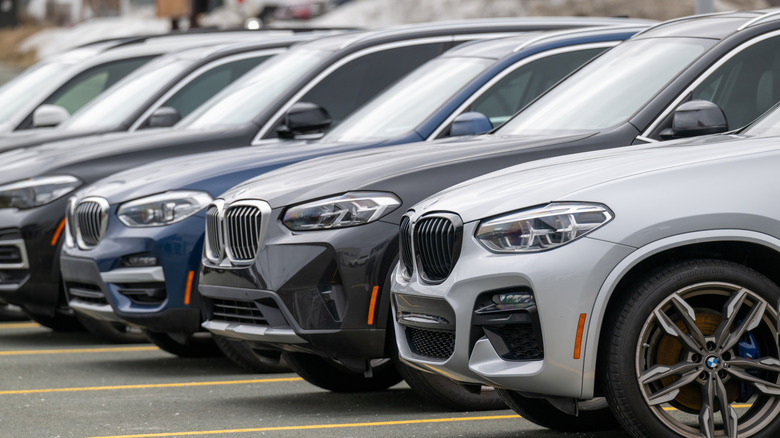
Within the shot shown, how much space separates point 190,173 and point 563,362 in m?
3.83

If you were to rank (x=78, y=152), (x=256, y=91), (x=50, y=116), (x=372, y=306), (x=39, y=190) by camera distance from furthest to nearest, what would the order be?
(x=50, y=116) < (x=256, y=91) < (x=78, y=152) < (x=39, y=190) < (x=372, y=306)

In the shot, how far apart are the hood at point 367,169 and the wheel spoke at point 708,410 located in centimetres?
195

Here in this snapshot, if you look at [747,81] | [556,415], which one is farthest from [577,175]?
[747,81]

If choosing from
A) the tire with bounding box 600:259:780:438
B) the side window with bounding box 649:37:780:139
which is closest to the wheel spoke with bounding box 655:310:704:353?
the tire with bounding box 600:259:780:438

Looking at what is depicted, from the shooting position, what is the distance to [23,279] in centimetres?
1005

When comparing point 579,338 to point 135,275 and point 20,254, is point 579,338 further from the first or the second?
point 20,254

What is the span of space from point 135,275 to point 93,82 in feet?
19.8

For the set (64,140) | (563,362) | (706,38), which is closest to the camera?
(563,362)

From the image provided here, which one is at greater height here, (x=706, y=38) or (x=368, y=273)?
(x=706, y=38)

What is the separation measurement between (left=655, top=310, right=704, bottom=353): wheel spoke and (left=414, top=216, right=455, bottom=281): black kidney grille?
804 millimetres

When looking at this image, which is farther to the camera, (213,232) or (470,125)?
(470,125)

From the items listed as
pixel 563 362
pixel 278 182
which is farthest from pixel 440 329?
pixel 278 182

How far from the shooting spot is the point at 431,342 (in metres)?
5.83

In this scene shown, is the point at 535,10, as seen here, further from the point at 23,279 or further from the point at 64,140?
the point at 23,279
